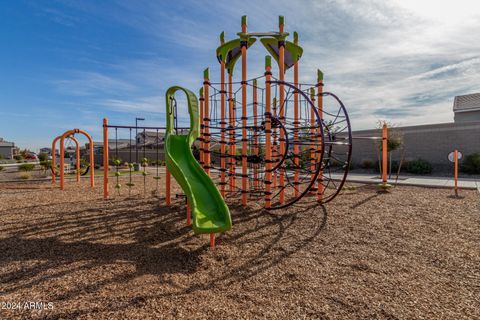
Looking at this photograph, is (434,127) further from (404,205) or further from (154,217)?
(154,217)

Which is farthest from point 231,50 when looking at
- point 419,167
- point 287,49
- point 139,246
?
point 419,167

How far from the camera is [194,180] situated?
14.0ft

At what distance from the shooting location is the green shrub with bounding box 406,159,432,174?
14422 millimetres

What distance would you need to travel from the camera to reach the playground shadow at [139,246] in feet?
9.38

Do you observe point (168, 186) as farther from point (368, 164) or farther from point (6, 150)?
point (6, 150)

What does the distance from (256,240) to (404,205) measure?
13.3 feet

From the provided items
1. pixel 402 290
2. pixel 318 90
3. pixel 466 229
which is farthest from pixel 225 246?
pixel 318 90

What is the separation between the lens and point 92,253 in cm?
354

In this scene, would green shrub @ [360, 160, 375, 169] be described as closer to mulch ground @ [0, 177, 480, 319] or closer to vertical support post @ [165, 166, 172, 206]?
mulch ground @ [0, 177, 480, 319]

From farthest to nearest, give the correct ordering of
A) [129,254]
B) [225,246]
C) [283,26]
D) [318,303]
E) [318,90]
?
[318,90], [283,26], [225,246], [129,254], [318,303]

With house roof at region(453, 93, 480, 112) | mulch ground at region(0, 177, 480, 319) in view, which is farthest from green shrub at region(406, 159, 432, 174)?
mulch ground at region(0, 177, 480, 319)

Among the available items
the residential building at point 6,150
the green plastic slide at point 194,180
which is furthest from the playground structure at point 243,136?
the residential building at point 6,150

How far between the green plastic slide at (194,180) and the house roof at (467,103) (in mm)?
A: 22641

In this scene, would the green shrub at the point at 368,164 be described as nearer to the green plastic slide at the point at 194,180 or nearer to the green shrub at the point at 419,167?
the green shrub at the point at 419,167
